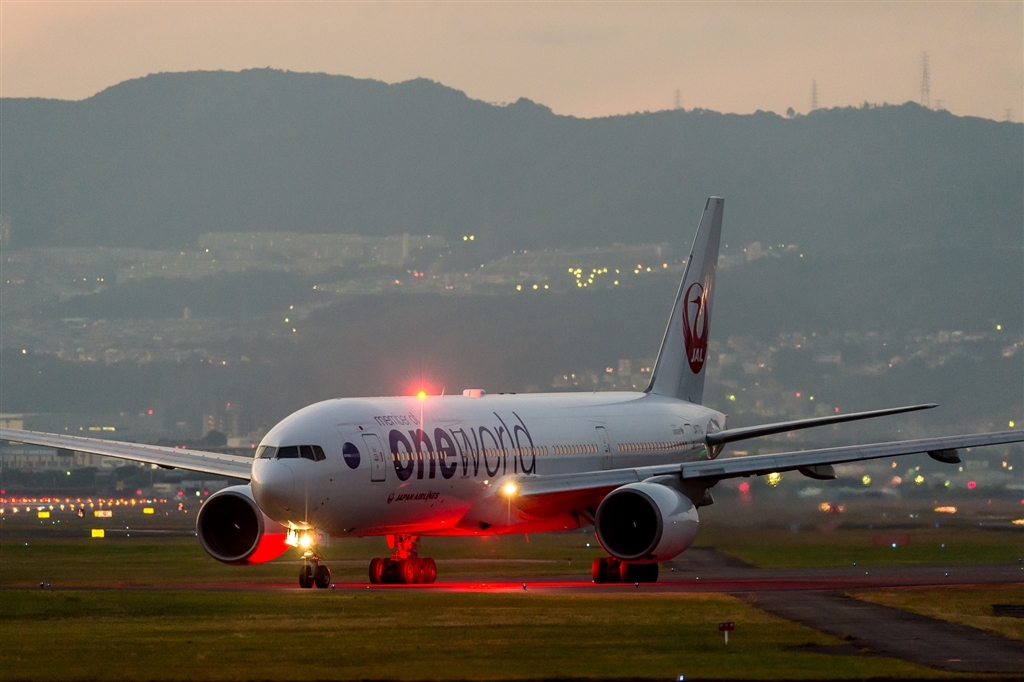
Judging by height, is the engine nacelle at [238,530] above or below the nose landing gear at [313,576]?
above

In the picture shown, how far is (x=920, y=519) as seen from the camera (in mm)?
56031

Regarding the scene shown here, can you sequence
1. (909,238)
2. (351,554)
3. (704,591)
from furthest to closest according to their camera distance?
(909,238) → (351,554) → (704,591)

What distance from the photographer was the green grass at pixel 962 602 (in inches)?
1068

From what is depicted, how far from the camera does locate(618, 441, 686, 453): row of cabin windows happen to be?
4300 centimetres

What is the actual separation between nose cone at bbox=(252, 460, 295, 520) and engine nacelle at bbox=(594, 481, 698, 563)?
6972mm

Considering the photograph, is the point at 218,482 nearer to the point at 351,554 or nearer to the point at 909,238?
the point at 351,554

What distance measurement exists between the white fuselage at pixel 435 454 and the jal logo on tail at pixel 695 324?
438 centimetres

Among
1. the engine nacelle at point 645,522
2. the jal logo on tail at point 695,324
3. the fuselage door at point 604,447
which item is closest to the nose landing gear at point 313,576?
the engine nacelle at point 645,522

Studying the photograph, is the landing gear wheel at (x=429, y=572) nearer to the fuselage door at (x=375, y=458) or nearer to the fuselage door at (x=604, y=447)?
the fuselage door at (x=375, y=458)

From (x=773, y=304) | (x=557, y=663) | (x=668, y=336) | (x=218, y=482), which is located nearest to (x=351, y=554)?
(x=668, y=336)

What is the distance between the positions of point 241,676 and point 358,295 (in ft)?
582

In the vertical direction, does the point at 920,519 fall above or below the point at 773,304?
below

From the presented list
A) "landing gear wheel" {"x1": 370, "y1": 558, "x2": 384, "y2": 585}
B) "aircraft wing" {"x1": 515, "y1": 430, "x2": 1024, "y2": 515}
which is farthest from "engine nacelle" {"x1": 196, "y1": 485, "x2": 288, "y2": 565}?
"aircraft wing" {"x1": 515, "y1": 430, "x2": 1024, "y2": 515}

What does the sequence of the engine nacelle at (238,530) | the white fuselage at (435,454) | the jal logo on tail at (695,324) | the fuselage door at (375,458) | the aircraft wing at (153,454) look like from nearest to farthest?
the white fuselage at (435,454)
the fuselage door at (375,458)
the engine nacelle at (238,530)
the aircraft wing at (153,454)
the jal logo on tail at (695,324)
